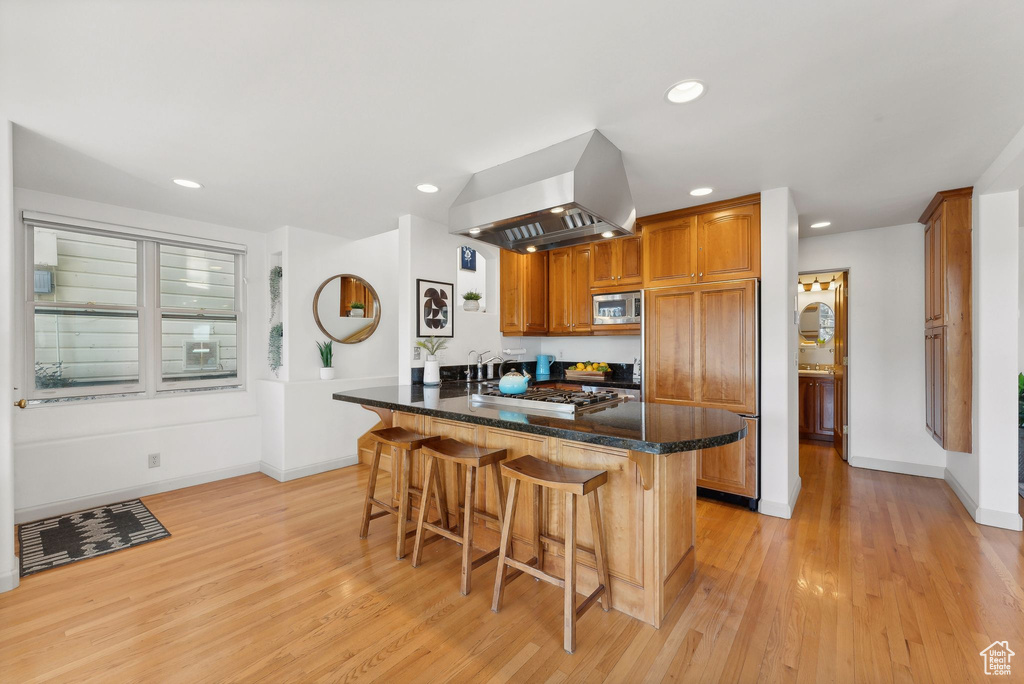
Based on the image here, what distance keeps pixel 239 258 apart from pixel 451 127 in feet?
10.9

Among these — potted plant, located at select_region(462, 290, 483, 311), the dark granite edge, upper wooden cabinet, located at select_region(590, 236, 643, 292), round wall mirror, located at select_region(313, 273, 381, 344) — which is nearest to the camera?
the dark granite edge

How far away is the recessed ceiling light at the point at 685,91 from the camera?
6.30ft

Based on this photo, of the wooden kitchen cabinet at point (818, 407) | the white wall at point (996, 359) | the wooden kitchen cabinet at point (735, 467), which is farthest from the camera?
the wooden kitchen cabinet at point (818, 407)

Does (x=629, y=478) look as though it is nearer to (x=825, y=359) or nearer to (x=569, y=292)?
(x=569, y=292)

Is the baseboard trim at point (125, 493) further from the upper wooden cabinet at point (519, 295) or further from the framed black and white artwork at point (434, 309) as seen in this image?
the upper wooden cabinet at point (519, 295)

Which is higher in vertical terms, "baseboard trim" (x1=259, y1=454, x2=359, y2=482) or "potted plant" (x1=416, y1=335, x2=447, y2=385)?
"potted plant" (x1=416, y1=335, x2=447, y2=385)

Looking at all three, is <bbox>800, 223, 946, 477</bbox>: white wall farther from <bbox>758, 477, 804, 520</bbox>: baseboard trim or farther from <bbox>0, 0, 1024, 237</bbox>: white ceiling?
<bbox>758, 477, 804, 520</bbox>: baseboard trim

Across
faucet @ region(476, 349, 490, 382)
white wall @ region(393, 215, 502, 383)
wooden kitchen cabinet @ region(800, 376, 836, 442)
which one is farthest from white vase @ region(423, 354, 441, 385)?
wooden kitchen cabinet @ region(800, 376, 836, 442)

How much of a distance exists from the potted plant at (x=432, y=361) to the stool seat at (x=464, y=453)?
119 cm

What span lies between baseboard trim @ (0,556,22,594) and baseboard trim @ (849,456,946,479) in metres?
6.51

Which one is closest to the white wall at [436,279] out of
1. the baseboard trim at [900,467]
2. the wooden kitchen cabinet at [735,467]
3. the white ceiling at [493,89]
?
the white ceiling at [493,89]

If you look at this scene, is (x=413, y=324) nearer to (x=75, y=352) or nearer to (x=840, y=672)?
(x=75, y=352)

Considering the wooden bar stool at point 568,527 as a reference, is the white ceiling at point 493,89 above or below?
above

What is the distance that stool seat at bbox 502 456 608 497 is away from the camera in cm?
189
